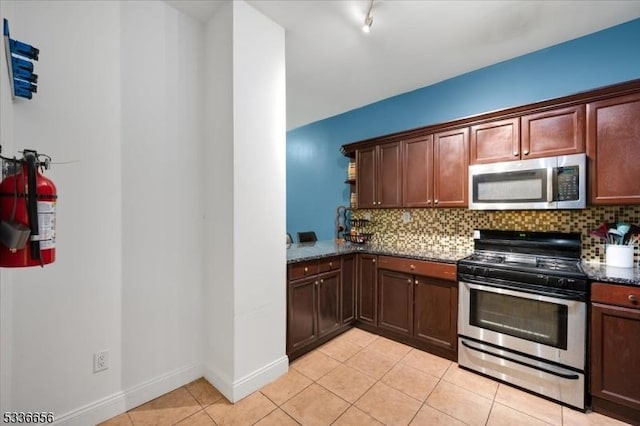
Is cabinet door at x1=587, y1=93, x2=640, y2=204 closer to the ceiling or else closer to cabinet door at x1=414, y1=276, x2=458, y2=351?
the ceiling

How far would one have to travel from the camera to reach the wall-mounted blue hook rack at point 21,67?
4.09ft

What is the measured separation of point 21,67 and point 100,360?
1687mm

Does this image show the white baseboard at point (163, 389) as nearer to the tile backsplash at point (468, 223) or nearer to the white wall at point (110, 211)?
the white wall at point (110, 211)

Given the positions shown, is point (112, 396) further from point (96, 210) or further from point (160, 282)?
point (96, 210)

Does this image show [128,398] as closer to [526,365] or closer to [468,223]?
[526,365]

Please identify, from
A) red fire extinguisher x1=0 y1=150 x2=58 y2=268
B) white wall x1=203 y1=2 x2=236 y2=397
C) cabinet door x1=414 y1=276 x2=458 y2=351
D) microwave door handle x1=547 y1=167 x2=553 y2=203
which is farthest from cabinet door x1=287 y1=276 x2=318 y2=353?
microwave door handle x1=547 y1=167 x2=553 y2=203

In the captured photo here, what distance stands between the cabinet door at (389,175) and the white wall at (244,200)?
145cm

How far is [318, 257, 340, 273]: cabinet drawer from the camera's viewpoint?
262cm

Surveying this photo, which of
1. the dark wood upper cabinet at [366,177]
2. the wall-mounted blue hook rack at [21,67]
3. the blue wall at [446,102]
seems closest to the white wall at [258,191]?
the wall-mounted blue hook rack at [21,67]

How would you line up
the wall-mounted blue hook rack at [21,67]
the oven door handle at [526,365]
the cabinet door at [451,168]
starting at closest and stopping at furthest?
the wall-mounted blue hook rack at [21,67] → the oven door handle at [526,365] → the cabinet door at [451,168]

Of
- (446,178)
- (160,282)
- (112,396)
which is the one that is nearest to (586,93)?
(446,178)

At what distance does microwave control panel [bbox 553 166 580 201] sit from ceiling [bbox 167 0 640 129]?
1198 mm

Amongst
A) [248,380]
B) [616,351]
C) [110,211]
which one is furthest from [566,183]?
[110,211]

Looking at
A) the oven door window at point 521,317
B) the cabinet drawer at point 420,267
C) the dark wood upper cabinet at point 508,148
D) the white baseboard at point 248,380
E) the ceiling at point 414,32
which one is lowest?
the white baseboard at point 248,380
